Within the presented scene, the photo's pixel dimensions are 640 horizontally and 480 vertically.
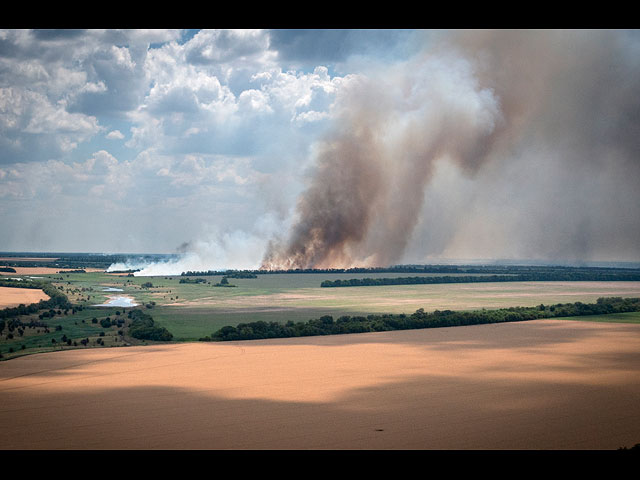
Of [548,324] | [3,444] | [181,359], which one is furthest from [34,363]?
[548,324]

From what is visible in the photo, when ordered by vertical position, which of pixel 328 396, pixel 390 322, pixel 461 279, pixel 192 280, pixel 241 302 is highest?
pixel 461 279

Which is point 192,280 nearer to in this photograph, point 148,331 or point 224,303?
point 224,303

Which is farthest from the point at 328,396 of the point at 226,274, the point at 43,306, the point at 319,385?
the point at 226,274

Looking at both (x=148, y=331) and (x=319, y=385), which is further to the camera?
(x=148, y=331)

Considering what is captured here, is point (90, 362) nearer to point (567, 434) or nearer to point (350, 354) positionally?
point (350, 354)

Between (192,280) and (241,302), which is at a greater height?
(192,280)

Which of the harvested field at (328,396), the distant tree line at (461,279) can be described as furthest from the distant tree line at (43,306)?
the distant tree line at (461,279)

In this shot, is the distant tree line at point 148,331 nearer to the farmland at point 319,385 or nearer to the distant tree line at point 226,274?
the farmland at point 319,385
